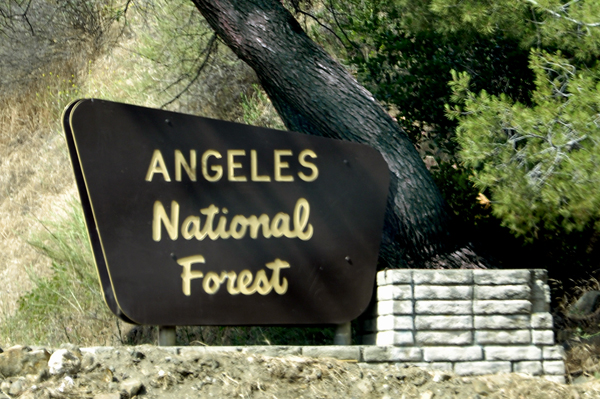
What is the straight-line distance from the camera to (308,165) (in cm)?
512

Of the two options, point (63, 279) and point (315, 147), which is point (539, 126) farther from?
point (63, 279)

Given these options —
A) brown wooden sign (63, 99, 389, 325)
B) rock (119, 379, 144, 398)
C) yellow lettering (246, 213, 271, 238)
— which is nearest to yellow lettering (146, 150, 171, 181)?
brown wooden sign (63, 99, 389, 325)

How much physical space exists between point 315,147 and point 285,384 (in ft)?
5.66

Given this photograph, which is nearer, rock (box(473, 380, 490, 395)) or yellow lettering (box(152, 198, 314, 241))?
rock (box(473, 380, 490, 395))

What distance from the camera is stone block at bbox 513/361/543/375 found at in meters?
4.92

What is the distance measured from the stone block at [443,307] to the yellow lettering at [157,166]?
194cm

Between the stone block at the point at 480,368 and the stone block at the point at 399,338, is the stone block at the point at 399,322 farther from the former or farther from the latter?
the stone block at the point at 480,368

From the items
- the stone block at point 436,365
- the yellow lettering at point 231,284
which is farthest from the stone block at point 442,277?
the yellow lettering at point 231,284

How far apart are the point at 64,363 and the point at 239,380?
3.34ft

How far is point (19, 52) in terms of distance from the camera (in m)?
14.7

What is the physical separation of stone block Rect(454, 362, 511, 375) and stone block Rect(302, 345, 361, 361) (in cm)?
71

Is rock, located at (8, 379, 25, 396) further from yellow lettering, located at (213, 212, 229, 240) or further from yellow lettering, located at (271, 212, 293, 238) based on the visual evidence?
yellow lettering, located at (271, 212, 293, 238)

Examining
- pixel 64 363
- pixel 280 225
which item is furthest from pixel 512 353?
pixel 64 363

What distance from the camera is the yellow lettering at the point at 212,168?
4922mm
